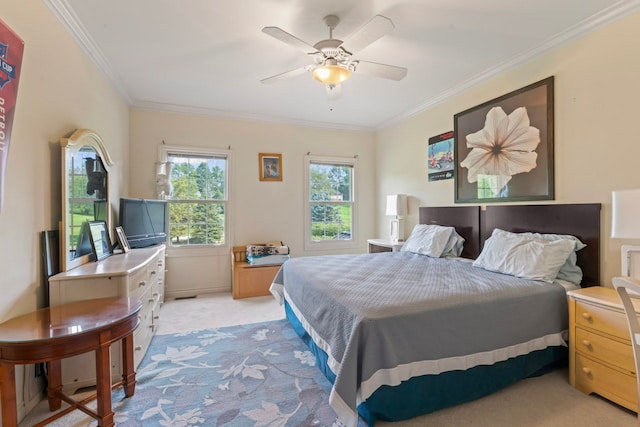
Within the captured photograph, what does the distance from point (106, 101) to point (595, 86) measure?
4.50 metres

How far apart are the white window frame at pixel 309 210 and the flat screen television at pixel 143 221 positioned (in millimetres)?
2113

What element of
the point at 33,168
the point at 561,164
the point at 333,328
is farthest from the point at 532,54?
the point at 33,168

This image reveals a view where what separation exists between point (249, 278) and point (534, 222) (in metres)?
3.38

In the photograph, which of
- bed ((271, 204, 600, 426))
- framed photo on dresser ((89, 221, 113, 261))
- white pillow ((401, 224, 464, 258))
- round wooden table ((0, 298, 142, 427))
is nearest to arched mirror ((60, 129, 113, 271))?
framed photo on dresser ((89, 221, 113, 261))

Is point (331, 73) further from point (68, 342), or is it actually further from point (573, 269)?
point (573, 269)

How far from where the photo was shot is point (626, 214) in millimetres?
1675

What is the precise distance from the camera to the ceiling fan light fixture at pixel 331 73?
228 cm

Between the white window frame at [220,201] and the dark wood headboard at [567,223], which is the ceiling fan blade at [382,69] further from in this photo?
the white window frame at [220,201]

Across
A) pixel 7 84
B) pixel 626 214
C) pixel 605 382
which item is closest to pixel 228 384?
pixel 7 84

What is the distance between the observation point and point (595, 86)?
89.4 inches

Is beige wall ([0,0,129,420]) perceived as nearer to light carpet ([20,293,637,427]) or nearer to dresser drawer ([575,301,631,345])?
light carpet ([20,293,637,427])

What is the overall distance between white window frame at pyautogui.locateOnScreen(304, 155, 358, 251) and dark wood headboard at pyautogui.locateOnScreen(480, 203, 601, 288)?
2531 mm

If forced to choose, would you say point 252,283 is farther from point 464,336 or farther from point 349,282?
point 464,336

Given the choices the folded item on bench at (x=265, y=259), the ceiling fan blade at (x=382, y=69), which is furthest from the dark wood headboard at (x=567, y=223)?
the folded item on bench at (x=265, y=259)
